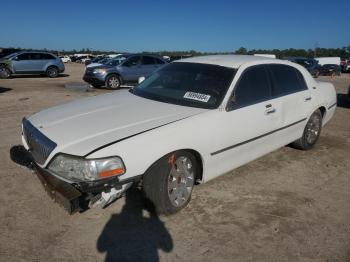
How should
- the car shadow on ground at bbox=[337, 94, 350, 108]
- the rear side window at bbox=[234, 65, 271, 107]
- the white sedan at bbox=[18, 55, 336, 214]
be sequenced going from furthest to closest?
1. the car shadow on ground at bbox=[337, 94, 350, 108]
2. the rear side window at bbox=[234, 65, 271, 107]
3. the white sedan at bbox=[18, 55, 336, 214]

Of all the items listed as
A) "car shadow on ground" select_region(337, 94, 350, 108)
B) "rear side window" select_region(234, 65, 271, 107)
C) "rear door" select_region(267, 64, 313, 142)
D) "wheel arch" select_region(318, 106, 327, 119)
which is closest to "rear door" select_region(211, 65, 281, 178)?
"rear side window" select_region(234, 65, 271, 107)

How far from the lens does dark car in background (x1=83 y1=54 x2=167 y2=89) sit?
14.4m

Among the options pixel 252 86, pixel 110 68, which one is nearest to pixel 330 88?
pixel 252 86

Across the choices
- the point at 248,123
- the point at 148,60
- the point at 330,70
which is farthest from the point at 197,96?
the point at 330,70

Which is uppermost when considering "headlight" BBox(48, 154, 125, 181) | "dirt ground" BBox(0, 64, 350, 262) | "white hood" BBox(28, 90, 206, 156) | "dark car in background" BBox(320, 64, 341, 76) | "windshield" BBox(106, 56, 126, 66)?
"white hood" BBox(28, 90, 206, 156)

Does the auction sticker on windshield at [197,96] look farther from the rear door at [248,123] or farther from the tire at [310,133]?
the tire at [310,133]

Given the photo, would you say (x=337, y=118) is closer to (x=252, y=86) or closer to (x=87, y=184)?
(x=252, y=86)

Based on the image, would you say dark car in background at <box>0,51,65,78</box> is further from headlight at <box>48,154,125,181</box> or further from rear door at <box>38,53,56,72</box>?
headlight at <box>48,154,125,181</box>

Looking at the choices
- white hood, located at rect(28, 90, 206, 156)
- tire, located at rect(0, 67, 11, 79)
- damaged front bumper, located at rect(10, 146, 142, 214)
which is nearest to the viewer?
damaged front bumper, located at rect(10, 146, 142, 214)

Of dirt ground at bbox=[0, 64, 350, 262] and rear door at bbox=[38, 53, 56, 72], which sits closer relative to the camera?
dirt ground at bbox=[0, 64, 350, 262]

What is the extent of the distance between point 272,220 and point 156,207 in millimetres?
1188

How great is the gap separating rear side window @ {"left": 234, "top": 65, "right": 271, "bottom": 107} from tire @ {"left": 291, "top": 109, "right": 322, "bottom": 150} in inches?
54.5

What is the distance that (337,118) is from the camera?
8.80 meters

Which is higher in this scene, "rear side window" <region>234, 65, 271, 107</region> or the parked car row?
"rear side window" <region>234, 65, 271, 107</region>
